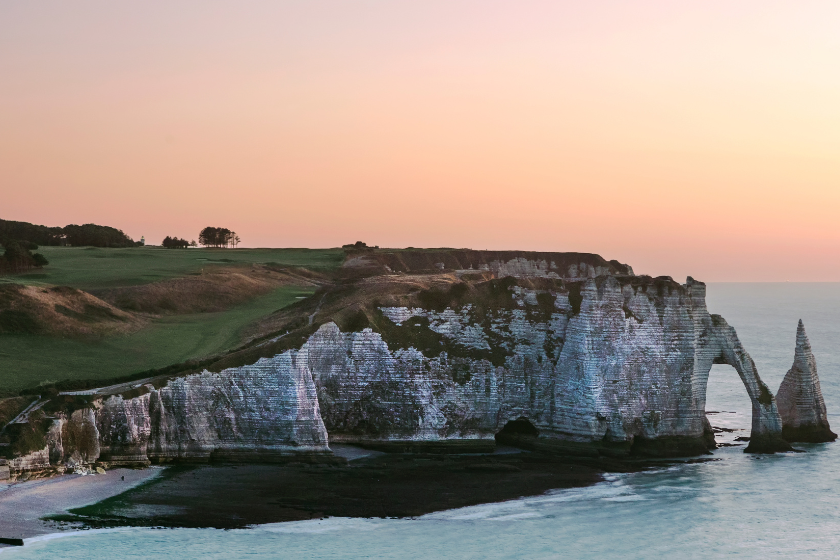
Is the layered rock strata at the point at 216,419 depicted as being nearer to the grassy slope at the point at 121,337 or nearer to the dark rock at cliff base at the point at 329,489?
the dark rock at cliff base at the point at 329,489

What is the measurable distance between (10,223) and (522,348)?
109 m

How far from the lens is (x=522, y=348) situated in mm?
54500

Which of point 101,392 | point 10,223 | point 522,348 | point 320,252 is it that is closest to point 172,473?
point 101,392

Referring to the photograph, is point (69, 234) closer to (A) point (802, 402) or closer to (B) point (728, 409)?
(B) point (728, 409)

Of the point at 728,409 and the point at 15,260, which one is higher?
the point at 15,260

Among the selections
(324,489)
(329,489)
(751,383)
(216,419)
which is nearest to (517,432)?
(751,383)

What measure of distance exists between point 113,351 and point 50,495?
66.6 feet

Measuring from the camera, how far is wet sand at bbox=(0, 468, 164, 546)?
3622 cm

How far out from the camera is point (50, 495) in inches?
1567

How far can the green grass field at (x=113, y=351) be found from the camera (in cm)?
5162

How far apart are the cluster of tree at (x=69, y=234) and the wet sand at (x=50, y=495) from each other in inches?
3972

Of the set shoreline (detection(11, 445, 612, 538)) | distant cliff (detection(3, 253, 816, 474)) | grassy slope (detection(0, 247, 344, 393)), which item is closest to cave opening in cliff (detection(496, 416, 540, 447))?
distant cliff (detection(3, 253, 816, 474))

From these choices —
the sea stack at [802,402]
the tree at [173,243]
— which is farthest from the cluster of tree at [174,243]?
the sea stack at [802,402]

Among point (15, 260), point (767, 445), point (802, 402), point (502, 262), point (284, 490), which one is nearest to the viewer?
point (284, 490)
